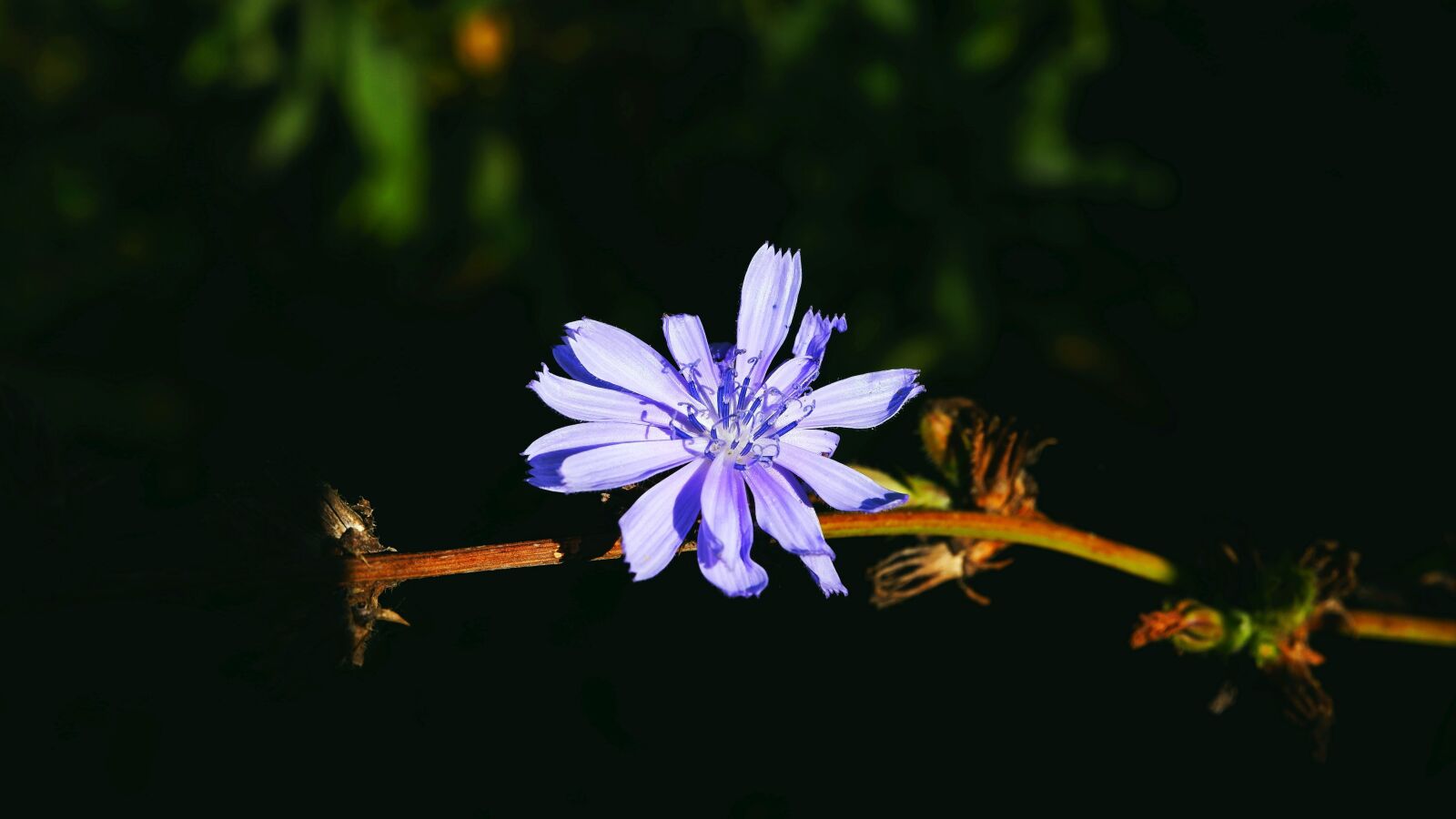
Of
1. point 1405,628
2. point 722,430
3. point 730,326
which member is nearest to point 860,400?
point 722,430

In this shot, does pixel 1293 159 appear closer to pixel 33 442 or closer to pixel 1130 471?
pixel 1130 471

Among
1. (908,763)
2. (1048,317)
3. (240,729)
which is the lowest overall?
(908,763)

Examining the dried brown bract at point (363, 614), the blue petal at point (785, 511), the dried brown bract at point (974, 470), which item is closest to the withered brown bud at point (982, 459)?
the dried brown bract at point (974, 470)

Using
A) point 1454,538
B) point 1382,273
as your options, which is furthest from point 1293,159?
point 1454,538

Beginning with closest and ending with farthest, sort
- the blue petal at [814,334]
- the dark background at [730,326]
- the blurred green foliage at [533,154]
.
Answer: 1. the blue petal at [814,334]
2. the dark background at [730,326]
3. the blurred green foliage at [533,154]

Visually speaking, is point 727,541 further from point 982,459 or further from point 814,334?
point 982,459

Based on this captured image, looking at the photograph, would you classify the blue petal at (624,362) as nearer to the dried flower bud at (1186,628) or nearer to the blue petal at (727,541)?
the blue petal at (727,541)

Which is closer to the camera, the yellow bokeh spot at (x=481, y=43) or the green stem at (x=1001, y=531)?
the green stem at (x=1001, y=531)
